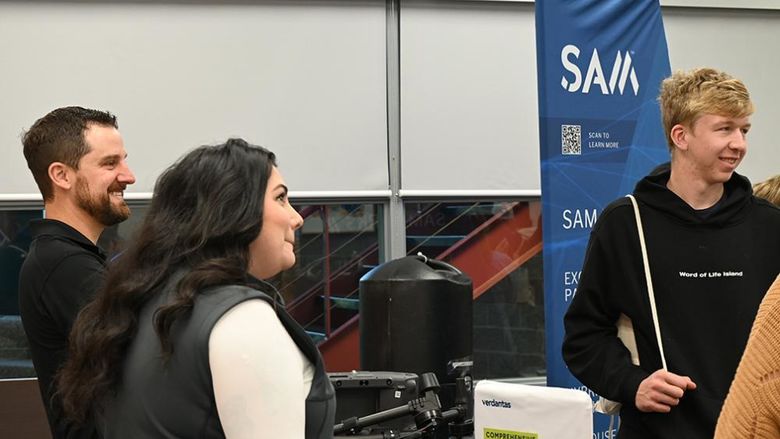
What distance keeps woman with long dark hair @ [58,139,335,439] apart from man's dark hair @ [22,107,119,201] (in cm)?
106

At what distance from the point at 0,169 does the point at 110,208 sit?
2834 millimetres

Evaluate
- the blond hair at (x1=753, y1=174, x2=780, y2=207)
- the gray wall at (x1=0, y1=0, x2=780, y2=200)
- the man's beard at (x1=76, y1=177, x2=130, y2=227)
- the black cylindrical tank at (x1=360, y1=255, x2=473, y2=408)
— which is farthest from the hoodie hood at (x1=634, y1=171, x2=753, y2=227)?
the gray wall at (x1=0, y1=0, x2=780, y2=200)

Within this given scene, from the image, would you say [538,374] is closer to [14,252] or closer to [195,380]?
[14,252]

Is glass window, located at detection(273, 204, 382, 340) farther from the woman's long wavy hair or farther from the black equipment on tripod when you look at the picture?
the woman's long wavy hair

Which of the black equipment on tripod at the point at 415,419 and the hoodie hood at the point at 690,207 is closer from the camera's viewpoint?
the hoodie hood at the point at 690,207

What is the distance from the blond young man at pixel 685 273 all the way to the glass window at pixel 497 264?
3.14m

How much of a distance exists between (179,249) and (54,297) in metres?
0.92

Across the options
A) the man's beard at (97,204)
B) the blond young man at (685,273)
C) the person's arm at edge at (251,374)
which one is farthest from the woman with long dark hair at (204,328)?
the blond young man at (685,273)

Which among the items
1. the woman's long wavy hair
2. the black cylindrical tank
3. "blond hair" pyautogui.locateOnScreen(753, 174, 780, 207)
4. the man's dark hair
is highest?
the man's dark hair

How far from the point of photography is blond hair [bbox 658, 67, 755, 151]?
104 inches

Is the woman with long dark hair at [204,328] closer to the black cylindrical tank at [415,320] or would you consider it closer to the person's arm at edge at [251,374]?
the person's arm at edge at [251,374]

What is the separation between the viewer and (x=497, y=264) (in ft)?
19.6

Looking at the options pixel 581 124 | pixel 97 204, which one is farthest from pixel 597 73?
pixel 97 204

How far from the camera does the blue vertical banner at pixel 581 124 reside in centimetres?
442
